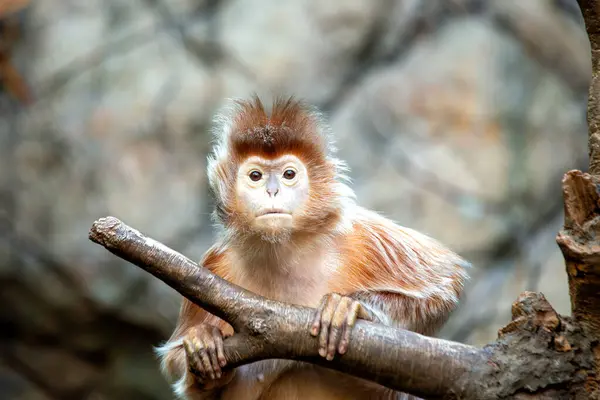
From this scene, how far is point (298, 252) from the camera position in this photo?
2973 mm

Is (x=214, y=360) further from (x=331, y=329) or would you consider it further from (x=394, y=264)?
(x=394, y=264)

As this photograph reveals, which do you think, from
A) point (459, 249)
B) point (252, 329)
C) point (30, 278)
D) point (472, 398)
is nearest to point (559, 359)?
point (472, 398)

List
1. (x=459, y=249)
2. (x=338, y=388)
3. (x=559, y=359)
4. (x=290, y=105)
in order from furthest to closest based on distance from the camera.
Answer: (x=459, y=249) → (x=290, y=105) → (x=338, y=388) → (x=559, y=359)

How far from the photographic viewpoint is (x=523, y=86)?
5191 millimetres

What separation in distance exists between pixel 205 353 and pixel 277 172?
0.74 m

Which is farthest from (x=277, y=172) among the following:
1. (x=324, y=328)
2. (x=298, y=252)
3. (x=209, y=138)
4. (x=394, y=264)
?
(x=209, y=138)

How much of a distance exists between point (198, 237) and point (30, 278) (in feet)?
3.67

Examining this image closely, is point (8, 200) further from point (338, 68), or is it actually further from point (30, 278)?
point (338, 68)

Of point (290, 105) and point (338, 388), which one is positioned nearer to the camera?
point (338, 388)

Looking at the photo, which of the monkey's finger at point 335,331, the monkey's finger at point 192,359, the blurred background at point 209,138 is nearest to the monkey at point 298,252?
the monkey's finger at point 192,359

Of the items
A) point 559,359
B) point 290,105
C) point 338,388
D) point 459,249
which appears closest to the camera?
point 559,359

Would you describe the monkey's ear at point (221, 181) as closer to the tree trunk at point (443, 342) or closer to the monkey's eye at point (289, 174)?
the monkey's eye at point (289, 174)

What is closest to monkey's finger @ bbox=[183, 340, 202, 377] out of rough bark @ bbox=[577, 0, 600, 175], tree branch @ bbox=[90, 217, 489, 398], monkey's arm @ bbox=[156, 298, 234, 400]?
monkey's arm @ bbox=[156, 298, 234, 400]

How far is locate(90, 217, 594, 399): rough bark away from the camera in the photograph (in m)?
2.14
